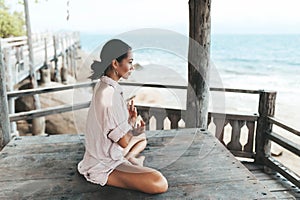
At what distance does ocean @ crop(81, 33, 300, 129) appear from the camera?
63.3 inches

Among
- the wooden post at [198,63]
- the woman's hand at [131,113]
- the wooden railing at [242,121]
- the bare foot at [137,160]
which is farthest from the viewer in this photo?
the wooden railing at [242,121]

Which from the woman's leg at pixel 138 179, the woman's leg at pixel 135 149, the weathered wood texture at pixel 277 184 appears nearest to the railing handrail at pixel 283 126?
the weathered wood texture at pixel 277 184

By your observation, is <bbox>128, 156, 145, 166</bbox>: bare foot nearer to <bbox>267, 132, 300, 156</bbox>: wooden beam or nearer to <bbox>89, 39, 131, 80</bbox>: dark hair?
<bbox>89, 39, 131, 80</bbox>: dark hair

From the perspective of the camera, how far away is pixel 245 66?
16.3 meters

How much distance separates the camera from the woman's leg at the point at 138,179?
1.49 m

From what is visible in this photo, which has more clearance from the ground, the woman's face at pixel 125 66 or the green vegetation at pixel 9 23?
the green vegetation at pixel 9 23

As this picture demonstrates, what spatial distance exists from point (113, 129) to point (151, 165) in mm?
522

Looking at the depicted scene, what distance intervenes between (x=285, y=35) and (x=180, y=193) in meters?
28.0

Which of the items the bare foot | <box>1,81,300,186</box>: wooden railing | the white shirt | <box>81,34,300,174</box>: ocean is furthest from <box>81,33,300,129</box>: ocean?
the bare foot

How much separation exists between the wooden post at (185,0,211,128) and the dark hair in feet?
3.64

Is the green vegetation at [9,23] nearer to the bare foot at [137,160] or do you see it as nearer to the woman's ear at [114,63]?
the bare foot at [137,160]

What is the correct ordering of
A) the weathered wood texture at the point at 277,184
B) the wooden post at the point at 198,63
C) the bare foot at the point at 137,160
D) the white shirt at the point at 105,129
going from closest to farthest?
1. the white shirt at the point at 105,129
2. the bare foot at the point at 137,160
3. the weathered wood texture at the point at 277,184
4. the wooden post at the point at 198,63

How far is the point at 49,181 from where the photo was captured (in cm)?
164

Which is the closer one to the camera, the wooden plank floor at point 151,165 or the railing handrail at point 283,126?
the wooden plank floor at point 151,165
